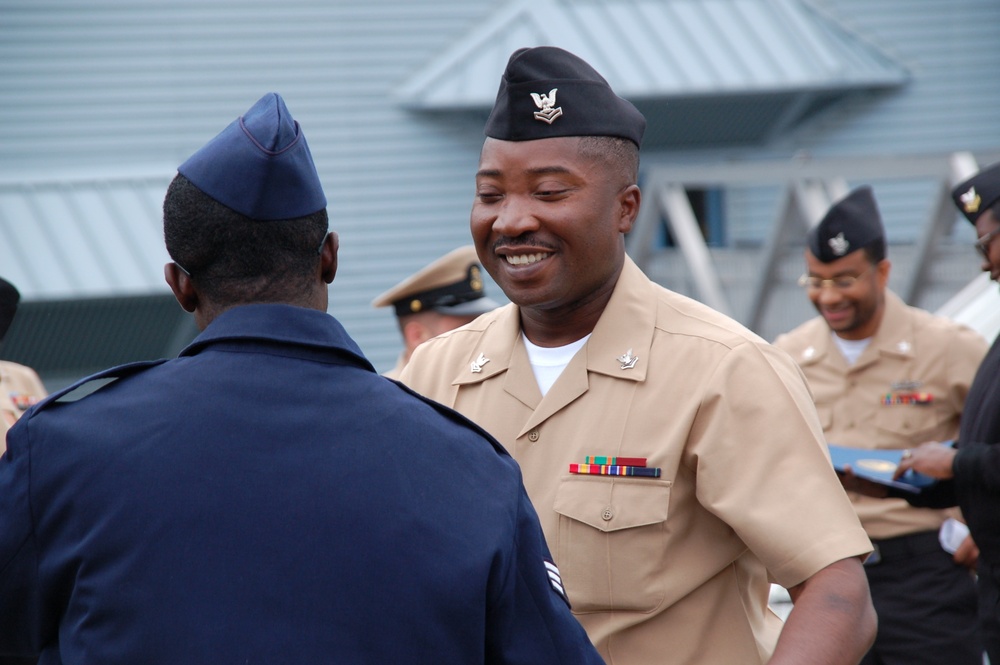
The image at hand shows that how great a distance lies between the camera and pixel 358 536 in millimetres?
1379

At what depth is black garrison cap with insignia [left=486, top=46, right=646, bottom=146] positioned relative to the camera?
2027 millimetres

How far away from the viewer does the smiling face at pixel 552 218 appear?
2.03 meters

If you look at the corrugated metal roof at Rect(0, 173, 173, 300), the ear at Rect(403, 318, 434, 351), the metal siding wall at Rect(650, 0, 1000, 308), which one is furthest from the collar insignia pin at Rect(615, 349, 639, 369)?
the metal siding wall at Rect(650, 0, 1000, 308)

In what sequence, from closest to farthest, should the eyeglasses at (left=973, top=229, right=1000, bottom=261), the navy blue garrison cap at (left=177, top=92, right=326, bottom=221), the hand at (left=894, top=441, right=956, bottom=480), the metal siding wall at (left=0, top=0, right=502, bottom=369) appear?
1. the navy blue garrison cap at (left=177, top=92, right=326, bottom=221)
2. the hand at (left=894, top=441, right=956, bottom=480)
3. the eyeglasses at (left=973, top=229, right=1000, bottom=261)
4. the metal siding wall at (left=0, top=0, right=502, bottom=369)

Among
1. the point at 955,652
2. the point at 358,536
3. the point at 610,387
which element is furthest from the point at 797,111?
the point at 358,536

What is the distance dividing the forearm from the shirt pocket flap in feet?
0.83

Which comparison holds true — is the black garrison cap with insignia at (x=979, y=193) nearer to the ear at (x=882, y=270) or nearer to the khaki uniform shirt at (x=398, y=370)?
the ear at (x=882, y=270)

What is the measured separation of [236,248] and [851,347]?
387 cm

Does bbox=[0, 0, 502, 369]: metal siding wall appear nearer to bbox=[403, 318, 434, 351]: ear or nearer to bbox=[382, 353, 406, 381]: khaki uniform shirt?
bbox=[382, 353, 406, 381]: khaki uniform shirt

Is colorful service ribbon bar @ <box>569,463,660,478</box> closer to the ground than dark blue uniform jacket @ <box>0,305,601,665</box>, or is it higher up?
closer to the ground

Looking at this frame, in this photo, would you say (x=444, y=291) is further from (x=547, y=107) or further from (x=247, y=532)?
(x=247, y=532)

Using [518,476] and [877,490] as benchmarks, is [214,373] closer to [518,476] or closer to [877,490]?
[518,476]

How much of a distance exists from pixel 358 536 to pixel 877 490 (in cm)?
300

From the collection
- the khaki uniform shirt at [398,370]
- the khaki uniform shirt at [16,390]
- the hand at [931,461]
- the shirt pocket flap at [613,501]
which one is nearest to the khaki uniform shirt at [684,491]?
the shirt pocket flap at [613,501]
